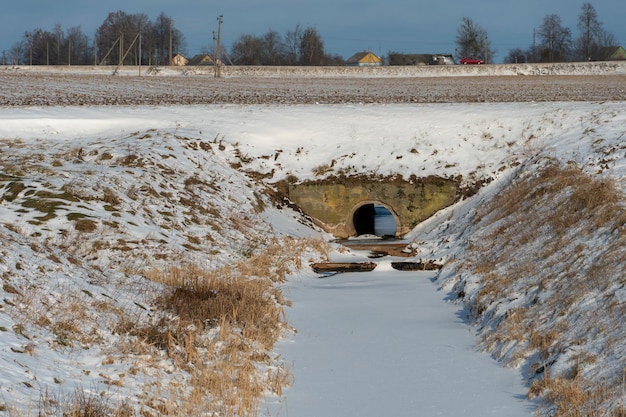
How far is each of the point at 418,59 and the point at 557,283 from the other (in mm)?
120433

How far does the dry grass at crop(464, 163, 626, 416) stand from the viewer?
24.2 ft

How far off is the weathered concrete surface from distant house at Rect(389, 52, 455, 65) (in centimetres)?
10482

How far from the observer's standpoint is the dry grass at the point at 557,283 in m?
7.38

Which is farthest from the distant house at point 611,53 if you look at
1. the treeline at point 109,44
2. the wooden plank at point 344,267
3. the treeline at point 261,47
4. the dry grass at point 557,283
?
the wooden plank at point 344,267

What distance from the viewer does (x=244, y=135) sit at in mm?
22688

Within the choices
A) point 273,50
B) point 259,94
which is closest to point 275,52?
point 273,50

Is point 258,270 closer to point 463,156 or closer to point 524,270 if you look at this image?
point 524,270

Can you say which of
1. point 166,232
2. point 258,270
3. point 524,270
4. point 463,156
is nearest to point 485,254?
point 524,270

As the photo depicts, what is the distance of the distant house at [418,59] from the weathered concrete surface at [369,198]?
10482cm

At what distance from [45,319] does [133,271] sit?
388cm

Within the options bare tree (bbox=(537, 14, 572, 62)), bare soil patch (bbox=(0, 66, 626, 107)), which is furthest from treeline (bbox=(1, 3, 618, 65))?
bare soil patch (bbox=(0, 66, 626, 107))

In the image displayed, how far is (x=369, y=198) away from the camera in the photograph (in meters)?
21.3

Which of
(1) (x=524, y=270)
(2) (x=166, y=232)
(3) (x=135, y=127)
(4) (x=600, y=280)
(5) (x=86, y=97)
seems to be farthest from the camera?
(5) (x=86, y=97)

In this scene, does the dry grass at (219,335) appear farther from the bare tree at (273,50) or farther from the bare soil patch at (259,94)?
the bare tree at (273,50)
